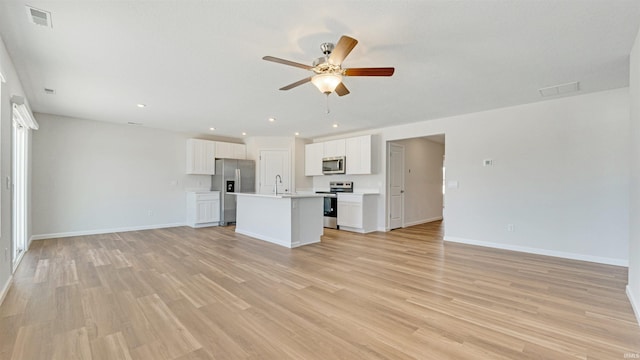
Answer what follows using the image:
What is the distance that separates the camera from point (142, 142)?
671 cm

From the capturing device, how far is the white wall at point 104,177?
560cm

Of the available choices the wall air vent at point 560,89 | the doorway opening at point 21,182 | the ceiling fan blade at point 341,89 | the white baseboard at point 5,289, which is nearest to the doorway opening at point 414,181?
the wall air vent at point 560,89

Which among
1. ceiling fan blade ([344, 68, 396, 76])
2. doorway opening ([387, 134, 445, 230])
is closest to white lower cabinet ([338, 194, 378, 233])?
doorway opening ([387, 134, 445, 230])

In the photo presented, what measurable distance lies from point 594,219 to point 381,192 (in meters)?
3.73

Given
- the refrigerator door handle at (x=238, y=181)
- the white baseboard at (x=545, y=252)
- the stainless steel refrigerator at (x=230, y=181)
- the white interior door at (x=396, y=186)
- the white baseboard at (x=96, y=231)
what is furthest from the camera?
the refrigerator door handle at (x=238, y=181)

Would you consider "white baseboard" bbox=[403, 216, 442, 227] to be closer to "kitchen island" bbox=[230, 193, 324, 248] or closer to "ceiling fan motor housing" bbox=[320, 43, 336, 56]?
"kitchen island" bbox=[230, 193, 324, 248]

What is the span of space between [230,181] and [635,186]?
7.35 m

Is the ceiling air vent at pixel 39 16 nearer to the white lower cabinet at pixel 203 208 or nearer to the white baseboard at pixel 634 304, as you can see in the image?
the white lower cabinet at pixel 203 208

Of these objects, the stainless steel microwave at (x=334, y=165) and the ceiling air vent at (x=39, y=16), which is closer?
the ceiling air vent at (x=39, y=16)

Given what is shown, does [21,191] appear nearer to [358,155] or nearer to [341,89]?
[341,89]

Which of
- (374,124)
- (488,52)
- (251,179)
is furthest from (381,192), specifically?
(488,52)

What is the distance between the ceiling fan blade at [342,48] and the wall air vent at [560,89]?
334 centimetres

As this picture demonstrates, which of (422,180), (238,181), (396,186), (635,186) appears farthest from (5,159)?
(422,180)

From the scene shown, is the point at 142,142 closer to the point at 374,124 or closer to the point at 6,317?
the point at 6,317
